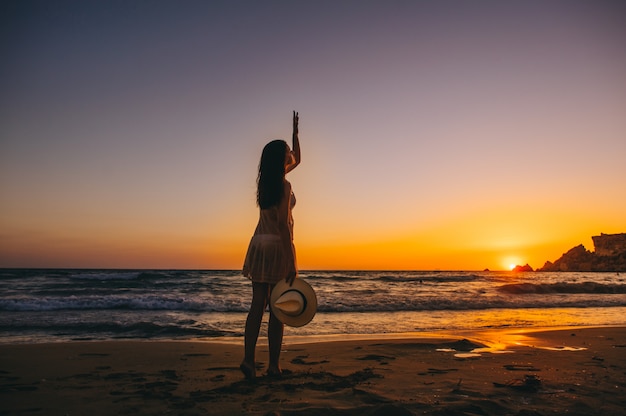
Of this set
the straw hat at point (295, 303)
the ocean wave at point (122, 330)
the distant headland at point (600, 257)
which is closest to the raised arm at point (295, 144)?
the straw hat at point (295, 303)

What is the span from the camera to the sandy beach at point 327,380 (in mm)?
2979

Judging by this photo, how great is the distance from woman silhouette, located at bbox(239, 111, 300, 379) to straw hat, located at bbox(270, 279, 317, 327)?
0.09m

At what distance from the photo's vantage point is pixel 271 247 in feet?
12.8

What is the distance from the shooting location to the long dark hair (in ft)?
12.8

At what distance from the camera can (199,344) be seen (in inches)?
258

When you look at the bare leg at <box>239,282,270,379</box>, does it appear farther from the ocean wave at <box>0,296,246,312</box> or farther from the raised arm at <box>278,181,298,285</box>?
the ocean wave at <box>0,296,246,312</box>

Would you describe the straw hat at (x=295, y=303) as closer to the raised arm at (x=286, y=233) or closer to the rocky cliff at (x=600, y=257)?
the raised arm at (x=286, y=233)

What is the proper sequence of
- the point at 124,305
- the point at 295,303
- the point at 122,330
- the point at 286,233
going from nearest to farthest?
the point at 295,303 < the point at 286,233 < the point at 122,330 < the point at 124,305

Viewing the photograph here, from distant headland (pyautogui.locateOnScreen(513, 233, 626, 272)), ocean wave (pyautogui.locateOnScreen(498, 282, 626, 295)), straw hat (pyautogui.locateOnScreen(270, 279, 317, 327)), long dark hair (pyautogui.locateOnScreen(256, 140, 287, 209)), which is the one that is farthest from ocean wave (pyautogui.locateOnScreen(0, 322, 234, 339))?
distant headland (pyautogui.locateOnScreen(513, 233, 626, 272))

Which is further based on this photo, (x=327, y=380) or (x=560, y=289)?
(x=560, y=289)

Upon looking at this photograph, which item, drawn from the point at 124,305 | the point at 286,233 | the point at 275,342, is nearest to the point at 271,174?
the point at 286,233

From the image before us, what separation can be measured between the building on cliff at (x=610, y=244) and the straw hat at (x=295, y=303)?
97.2m

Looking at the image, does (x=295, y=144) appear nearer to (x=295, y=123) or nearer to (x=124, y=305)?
(x=295, y=123)

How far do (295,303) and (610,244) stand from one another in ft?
331
